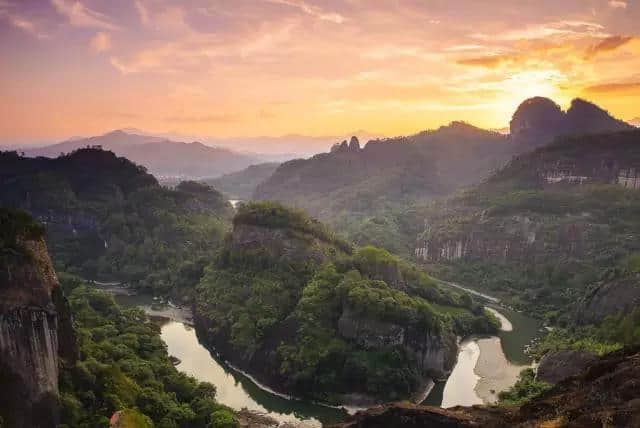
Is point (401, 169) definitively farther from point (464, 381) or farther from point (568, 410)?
point (568, 410)

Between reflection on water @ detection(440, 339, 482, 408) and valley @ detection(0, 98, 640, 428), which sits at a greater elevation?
valley @ detection(0, 98, 640, 428)

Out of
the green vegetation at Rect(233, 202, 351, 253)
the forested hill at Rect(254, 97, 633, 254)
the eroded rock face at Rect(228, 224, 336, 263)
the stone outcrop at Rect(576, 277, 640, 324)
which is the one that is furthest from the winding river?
the forested hill at Rect(254, 97, 633, 254)

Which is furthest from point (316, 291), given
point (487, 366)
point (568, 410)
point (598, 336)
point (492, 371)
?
point (568, 410)

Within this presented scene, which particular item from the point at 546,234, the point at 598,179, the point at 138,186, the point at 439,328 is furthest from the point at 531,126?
the point at 439,328

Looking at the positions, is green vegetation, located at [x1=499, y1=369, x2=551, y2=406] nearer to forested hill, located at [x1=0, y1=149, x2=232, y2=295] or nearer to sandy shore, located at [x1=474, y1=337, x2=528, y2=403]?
sandy shore, located at [x1=474, y1=337, x2=528, y2=403]

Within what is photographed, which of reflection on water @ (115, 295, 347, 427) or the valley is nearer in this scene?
the valley

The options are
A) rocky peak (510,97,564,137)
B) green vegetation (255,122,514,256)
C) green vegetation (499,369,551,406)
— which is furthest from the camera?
rocky peak (510,97,564,137)

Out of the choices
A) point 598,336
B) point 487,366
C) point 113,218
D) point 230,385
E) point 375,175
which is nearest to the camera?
point 230,385

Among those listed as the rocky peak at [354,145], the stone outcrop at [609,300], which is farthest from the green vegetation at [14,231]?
the rocky peak at [354,145]

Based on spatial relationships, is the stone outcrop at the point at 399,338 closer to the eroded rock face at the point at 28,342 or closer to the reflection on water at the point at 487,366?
the reflection on water at the point at 487,366
